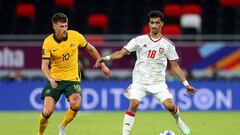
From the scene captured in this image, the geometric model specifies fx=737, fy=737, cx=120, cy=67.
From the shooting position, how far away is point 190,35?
26094 mm

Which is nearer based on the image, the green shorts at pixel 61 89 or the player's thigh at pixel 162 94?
the player's thigh at pixel 162 94

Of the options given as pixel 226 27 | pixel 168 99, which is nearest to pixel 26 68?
pixel 226 27

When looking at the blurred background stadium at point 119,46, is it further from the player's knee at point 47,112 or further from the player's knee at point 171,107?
the player's knee at point 47,112

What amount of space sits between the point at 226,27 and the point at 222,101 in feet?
17.1

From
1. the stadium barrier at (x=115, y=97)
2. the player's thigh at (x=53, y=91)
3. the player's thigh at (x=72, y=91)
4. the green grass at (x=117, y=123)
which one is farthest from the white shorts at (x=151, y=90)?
the stadium barrier at (x=115, y=97)

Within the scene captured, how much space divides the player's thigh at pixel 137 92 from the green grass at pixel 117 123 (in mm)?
2039

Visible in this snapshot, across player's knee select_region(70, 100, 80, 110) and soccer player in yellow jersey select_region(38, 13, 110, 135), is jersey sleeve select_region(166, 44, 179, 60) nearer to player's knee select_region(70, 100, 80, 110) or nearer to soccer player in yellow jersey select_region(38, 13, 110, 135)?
soccer player in yellow jersey select_region(38, 13, 110, 135)

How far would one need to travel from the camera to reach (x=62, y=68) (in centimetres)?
1314

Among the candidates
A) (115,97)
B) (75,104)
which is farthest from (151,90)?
(115,97)

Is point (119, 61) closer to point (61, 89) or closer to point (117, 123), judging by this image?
point (117, 123)

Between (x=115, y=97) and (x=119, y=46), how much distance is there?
7.08 ft

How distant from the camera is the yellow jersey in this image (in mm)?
12953

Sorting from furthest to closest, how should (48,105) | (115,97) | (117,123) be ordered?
1. (115,97)
2. (117,123)
3. (48,105)

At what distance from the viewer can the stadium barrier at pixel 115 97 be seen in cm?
2291
